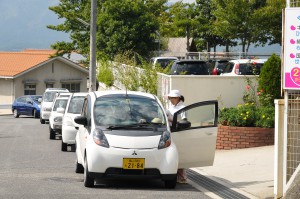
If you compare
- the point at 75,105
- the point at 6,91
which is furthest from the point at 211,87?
the point at 6,91

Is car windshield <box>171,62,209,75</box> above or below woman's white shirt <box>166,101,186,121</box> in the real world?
above

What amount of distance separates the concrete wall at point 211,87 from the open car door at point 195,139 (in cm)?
1027

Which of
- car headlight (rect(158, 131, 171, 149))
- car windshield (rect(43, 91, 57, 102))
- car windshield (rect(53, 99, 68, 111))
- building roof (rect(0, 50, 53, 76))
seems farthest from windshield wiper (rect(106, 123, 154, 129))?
building roof (rect(0, 50, 53, 76))

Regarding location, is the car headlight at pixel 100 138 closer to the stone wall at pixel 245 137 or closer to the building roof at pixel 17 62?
the stone wall at pixel 245 137

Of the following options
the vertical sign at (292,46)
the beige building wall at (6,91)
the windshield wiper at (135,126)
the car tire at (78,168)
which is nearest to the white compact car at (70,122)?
the car tire at (78,168)

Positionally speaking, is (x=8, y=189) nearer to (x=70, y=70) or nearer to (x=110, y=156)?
(x=110, y=156)

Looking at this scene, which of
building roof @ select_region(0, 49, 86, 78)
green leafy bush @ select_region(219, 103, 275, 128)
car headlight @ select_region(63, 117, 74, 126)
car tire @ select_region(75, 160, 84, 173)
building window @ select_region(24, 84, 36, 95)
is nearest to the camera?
car tire @ select_region(75, 160, 84, 173)

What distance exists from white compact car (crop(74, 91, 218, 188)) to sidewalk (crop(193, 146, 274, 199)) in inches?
36.9

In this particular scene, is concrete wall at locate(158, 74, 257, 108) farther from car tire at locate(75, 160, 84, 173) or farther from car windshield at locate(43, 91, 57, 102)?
car windshield at locate(43, 91, 57, 102)

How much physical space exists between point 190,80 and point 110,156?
11.6 m

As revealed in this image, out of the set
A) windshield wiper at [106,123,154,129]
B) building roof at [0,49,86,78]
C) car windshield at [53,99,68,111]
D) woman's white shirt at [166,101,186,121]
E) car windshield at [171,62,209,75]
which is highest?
building roof at [0,49,86,78]

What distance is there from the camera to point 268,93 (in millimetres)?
24578

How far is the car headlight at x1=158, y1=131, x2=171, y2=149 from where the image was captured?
46.0 ft

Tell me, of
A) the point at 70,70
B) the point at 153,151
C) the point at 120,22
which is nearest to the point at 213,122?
the point at 153,151
